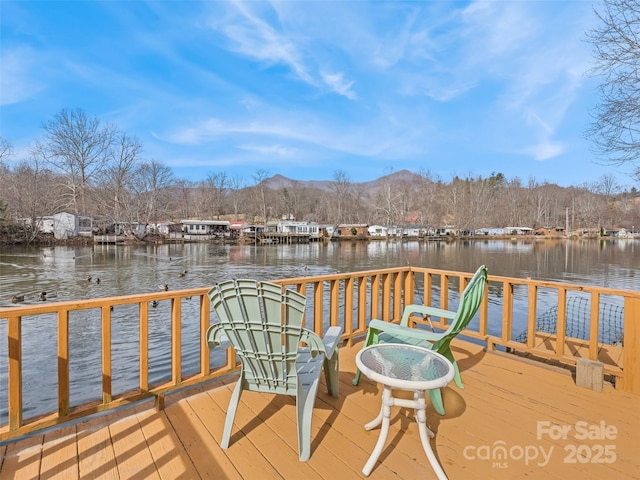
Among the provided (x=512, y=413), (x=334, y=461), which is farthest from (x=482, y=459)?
(x=334, y=461)

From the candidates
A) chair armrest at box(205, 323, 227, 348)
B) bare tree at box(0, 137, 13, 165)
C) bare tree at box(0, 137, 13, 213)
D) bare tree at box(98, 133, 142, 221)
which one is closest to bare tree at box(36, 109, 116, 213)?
bare tree at box(98, 133, 142, 221)

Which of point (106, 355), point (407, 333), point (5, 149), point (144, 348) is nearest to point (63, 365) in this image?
point (106, 355)

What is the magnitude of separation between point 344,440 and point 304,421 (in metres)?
0.32

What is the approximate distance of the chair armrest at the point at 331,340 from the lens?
205 cm

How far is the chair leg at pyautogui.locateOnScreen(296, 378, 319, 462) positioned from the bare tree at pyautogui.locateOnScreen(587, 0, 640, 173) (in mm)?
7760

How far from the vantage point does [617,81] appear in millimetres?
6023

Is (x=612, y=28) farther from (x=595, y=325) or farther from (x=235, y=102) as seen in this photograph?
(x=235, y=102)

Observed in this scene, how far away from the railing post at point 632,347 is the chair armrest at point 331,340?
222cm

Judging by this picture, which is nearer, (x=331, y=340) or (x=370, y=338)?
(x=331, y=340)

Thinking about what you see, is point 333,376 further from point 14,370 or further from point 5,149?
point 5,149

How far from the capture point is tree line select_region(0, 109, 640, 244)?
37.2 m

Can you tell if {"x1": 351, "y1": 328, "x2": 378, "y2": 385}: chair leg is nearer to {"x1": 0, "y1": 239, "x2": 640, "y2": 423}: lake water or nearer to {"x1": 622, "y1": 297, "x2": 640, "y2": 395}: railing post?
{"x1": 622, "y1": 297, "x2": 640, "y2": 395}: railing post

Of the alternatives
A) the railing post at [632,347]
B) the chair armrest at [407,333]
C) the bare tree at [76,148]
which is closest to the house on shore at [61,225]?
the bare tree at [76,148]

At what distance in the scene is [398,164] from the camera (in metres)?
65.2
